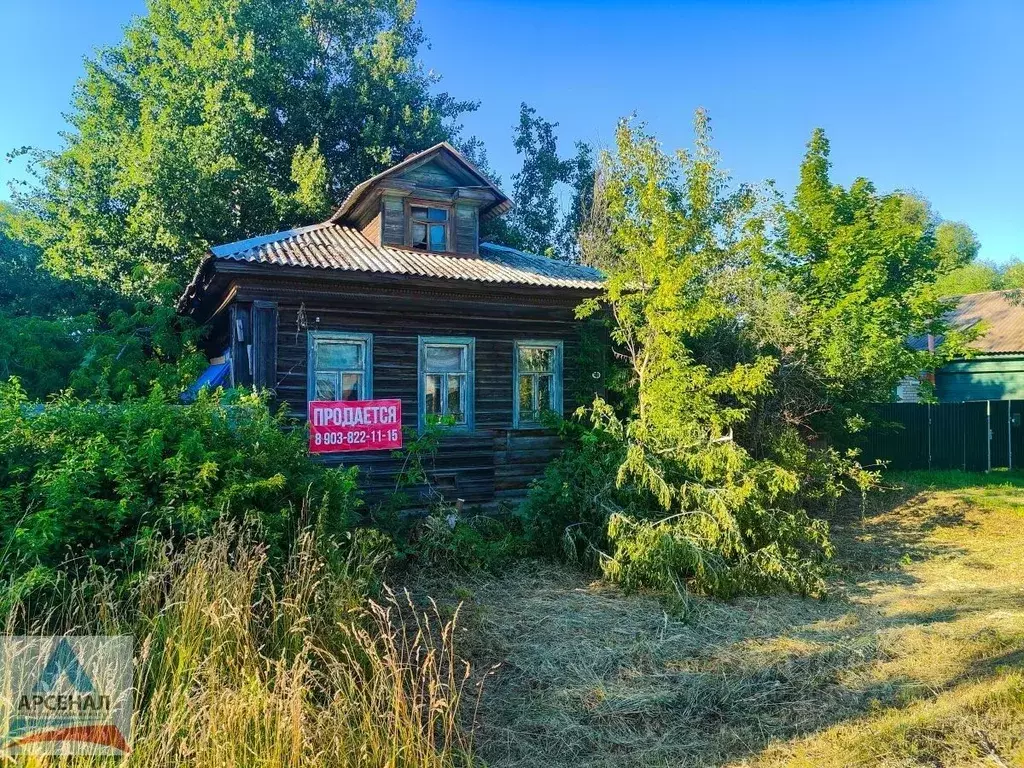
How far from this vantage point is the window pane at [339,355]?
30.9ft

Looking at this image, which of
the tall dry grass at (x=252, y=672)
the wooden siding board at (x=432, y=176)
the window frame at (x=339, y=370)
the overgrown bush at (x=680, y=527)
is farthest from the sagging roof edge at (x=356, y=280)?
the tall dry grass at (x=252, y=672)

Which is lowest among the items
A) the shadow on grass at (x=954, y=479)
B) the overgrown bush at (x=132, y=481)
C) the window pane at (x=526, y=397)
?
the shadow on grass at (x=954, y=479)

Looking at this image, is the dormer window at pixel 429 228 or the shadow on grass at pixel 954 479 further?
the shadow on grass at pixel 954 479

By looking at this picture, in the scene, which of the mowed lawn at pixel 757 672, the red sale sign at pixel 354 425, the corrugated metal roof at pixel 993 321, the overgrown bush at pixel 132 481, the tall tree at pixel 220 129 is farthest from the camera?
the corrugated metal roof at pixel 993 321

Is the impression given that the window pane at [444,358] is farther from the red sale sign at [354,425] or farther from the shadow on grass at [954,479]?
the shadow on grass at [954,479]

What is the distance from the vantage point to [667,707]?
171 inches

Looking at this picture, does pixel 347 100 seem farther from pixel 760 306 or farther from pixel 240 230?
pixel 760 306

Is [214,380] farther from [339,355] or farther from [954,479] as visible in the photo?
[954,479]

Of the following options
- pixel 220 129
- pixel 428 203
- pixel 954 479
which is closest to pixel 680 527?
pixel 428 203

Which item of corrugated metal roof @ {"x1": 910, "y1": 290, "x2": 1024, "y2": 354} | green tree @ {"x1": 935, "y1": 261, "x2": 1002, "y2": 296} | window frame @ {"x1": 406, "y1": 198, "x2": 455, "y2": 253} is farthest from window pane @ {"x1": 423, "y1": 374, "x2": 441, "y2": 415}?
green tree @ {"x1": 935, "y1": 261, "x2": 1002, "y2": 296}

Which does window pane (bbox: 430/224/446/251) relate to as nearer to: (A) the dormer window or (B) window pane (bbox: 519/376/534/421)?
(A) the dormer window

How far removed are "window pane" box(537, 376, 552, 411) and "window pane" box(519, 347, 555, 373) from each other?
0.16m

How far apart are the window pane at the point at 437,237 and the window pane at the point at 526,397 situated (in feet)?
9.56

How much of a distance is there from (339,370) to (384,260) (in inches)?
76.3
